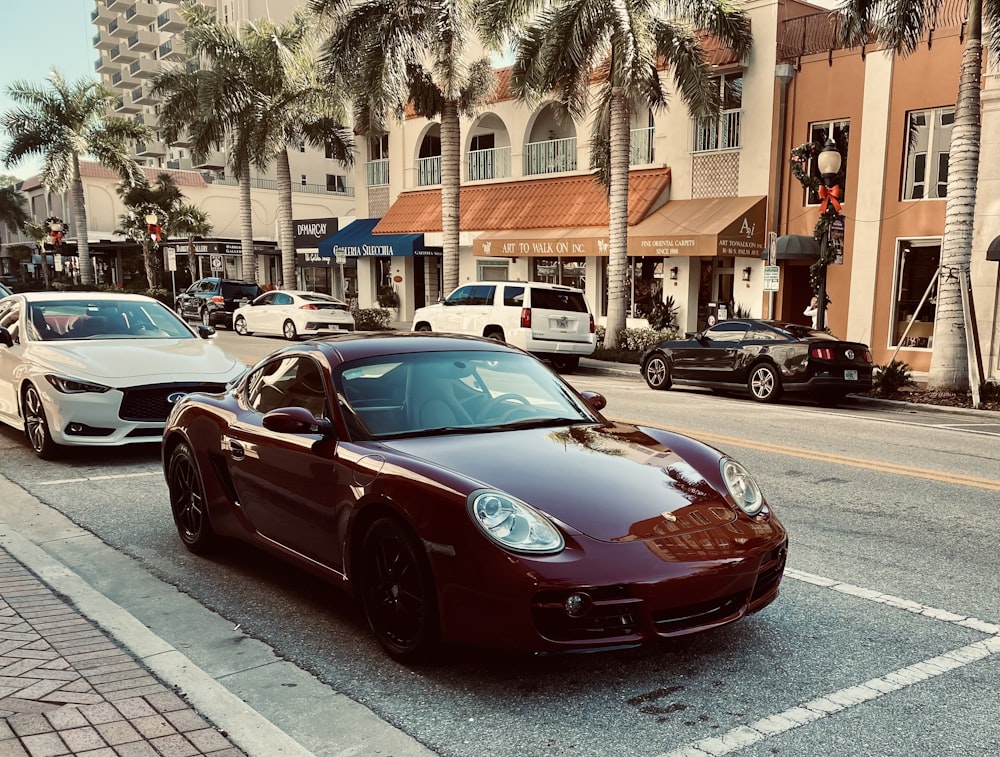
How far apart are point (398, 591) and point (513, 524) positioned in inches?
27.0

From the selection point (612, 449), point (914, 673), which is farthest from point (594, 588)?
point (914, 673)

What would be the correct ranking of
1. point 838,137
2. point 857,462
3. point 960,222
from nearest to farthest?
point 857,462 < point 960,222 < point 838,137

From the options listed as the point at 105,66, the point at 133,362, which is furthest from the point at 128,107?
the point at 133,362

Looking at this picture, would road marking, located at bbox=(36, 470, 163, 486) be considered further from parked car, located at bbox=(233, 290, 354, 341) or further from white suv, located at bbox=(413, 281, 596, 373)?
parked car, located at bbox=(233, 290, 354, 341)

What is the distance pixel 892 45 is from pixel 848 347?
6228 millimetres

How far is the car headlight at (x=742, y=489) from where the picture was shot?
13.4 feet

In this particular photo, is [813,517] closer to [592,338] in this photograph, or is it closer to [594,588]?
[594,588]

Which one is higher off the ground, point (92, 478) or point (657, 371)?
point (92, 478)

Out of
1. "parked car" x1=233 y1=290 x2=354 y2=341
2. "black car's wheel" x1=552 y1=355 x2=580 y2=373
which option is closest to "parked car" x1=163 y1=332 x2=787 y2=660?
"black car's wheel" x1=552 y1=355 x2=580 y2=373

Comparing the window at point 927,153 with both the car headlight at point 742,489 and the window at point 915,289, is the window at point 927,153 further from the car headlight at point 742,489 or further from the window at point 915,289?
the car headlight at point 742,489

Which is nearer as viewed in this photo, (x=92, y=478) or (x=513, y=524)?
(x=513, y=524)

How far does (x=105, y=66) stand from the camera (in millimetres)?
95250

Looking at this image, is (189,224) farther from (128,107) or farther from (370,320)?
(128,107)

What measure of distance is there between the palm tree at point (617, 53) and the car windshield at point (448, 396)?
54.1 ft
